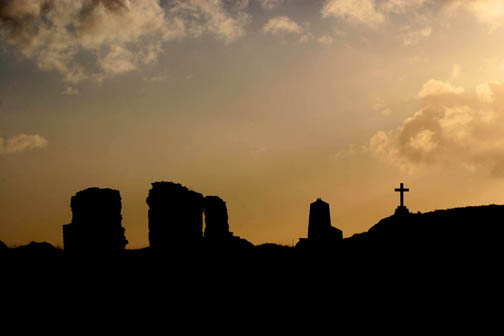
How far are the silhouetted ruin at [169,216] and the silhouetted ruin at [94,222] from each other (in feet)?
6.26

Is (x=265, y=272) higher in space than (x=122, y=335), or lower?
higher

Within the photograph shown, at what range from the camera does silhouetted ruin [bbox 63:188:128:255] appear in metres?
20.5

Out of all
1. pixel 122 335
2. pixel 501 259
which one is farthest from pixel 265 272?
pixel 501 259

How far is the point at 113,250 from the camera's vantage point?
68.2ft

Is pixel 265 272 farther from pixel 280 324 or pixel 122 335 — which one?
pixel 122 335

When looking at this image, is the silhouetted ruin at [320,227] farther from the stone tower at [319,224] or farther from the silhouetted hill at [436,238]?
the silhouetted hill at [436,238]

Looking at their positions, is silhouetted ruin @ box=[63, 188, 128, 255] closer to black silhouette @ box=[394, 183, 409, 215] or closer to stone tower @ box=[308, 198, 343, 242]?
stone tower @ box=[308, 198, 343, 242]

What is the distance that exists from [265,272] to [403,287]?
617 centimetres

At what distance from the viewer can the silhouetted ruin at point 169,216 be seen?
2220cm

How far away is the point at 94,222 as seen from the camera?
2052cm

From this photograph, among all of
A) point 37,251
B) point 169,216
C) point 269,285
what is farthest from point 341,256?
point 37,251

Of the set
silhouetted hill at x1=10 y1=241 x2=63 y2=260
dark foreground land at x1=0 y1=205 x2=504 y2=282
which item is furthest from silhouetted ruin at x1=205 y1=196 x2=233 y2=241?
silhouetted hill at x1=10 y1=241 x2=63 y2=260

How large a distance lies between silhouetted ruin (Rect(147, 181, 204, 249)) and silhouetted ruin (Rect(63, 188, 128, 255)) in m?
1.91

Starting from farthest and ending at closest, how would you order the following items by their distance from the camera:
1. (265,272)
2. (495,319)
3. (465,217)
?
1. (465,217)
2. (265,272)
3. (495,319)
